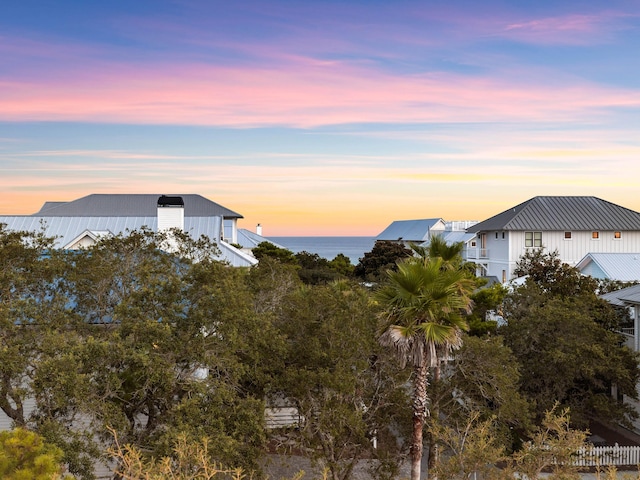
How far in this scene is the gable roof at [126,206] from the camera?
87.0m

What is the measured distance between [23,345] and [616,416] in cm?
1912

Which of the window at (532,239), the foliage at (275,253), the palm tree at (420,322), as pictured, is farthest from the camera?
the foliage at (275,253)

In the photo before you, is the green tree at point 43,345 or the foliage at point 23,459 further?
the green tree at point 43,345

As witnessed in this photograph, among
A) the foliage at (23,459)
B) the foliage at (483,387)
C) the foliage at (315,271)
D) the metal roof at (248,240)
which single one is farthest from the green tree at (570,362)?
the metal roof at (248,240)

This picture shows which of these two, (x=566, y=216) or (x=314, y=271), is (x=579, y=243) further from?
(x=314, y=271)

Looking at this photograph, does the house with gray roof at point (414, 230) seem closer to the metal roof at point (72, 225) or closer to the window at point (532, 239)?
the window at point (532, 239)

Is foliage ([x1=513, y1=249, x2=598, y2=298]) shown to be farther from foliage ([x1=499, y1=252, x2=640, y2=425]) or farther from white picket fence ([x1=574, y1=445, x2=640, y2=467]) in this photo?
white picket fence ([x1=574, y1=445, x2=640, y2=467])

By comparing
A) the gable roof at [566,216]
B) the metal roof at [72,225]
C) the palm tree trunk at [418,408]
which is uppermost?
the gable roof at [566,216]

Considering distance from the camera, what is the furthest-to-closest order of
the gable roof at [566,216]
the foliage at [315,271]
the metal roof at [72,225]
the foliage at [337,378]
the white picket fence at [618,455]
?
the foliage at [315,271] → the gable roof at [566,216] → the metal roof at [72,225] → the white picket fence at [618,455] → the foliage at [337,378]

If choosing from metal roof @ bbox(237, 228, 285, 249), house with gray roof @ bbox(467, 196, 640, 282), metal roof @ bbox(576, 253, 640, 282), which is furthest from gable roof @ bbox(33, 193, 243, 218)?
metal roof @ bbox(576, 253, 640, 282)

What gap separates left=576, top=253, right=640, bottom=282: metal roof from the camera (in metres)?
40.0

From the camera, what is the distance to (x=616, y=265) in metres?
41.3

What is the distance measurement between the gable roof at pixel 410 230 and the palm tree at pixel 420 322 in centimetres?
7685

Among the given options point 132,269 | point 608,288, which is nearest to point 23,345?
point 132,269
